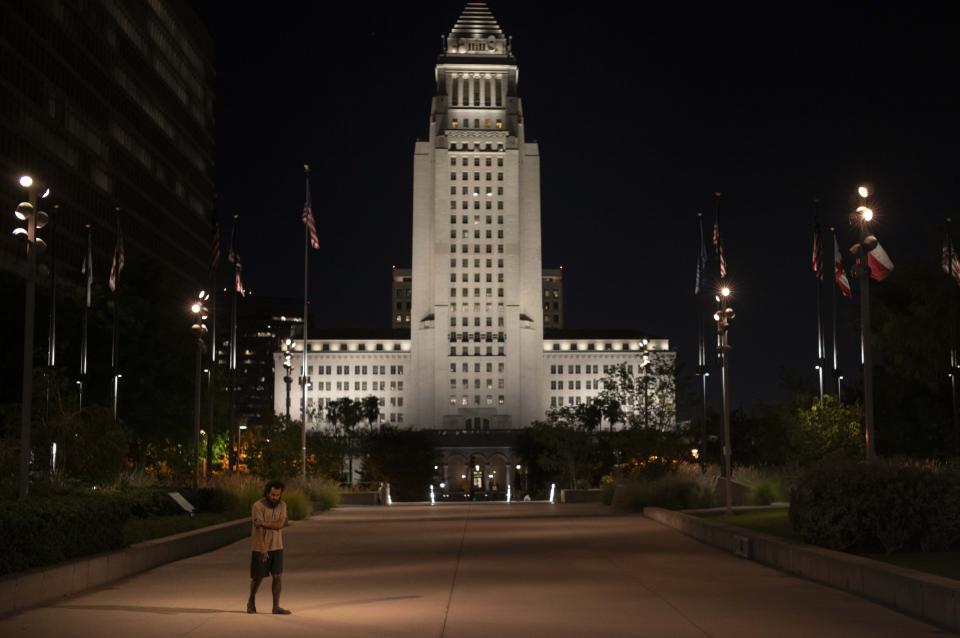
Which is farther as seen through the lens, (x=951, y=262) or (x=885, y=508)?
(x=951, y=262)

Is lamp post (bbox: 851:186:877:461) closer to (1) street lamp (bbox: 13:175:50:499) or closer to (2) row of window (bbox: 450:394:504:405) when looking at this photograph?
(1) street lamp (bbox: 13:175:50:499)

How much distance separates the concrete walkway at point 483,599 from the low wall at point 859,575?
0.28 metres

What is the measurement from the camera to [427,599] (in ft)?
58.5

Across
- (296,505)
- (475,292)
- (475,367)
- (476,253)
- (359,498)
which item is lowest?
(359,498)

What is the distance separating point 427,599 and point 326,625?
10.2 feet

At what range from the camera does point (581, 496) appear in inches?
2603

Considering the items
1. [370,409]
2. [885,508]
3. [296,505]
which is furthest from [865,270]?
[370,409]

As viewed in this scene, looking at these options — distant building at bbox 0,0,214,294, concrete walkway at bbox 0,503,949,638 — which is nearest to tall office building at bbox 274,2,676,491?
distant building at bbox 0,0,214,294

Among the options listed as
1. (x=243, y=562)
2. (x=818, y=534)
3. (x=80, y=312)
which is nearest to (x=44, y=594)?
(x=243, y=562)

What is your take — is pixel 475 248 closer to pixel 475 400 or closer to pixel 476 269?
pixel 476 269

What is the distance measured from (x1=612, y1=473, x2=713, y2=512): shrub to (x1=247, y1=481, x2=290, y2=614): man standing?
2904 cm

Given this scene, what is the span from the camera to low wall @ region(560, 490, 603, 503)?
6543 centimetres

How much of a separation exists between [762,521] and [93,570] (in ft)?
59.0

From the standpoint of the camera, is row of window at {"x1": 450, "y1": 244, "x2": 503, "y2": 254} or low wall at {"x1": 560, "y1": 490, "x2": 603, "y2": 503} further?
row of window at {"x1": 450, "y1": 244, "x2": 503, "y2": 254}
